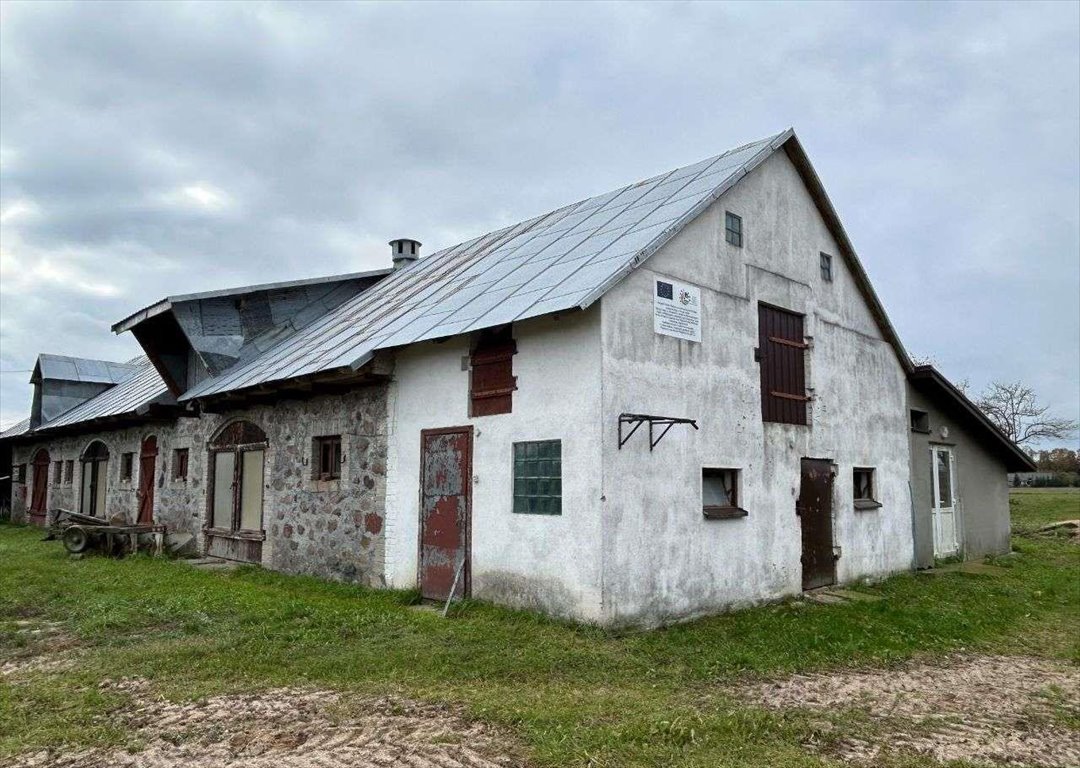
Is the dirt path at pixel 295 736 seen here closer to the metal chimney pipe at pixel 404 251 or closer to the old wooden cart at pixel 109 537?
the old wooden cart at pixel 109 537

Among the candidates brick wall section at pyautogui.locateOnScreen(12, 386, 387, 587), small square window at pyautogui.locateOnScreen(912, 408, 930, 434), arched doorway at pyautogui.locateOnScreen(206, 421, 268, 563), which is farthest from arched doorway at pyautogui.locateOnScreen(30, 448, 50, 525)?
small square window at pyautogui.locateOnScreen(912, 408, 930, 434)

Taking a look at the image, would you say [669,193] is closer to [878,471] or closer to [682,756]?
[878,471]

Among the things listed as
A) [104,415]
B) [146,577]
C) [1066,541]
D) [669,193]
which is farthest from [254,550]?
[1066,541]

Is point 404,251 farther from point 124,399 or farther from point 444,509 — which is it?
point 444,509

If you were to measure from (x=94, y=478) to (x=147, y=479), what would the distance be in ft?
13.5

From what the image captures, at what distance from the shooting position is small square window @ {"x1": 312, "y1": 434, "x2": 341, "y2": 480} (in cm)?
1162

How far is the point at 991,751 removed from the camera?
5.25 meters

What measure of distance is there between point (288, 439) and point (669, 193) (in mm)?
6897

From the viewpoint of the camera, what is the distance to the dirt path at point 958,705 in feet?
17.2

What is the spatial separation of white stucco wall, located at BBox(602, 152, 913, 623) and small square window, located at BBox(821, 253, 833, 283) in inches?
4.0

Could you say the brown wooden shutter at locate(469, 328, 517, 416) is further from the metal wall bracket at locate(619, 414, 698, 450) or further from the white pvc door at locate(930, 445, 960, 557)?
the white pvc door at locate(930, 445, 960, 557)

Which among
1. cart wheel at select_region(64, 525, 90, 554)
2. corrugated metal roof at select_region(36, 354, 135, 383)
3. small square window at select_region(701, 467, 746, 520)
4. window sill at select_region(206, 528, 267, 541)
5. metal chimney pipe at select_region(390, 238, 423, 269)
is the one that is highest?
metal chimney pipe at select_region(390, 238, 423, 269)

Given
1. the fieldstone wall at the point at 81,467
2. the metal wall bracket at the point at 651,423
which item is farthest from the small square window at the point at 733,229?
the fieldstone wall at the point at 81,467

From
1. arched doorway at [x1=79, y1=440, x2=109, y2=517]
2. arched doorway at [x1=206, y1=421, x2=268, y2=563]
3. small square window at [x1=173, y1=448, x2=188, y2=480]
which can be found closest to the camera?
arched doorway at [x1=206, y1=421, x2=268, y2=563]
